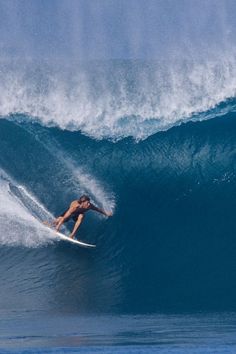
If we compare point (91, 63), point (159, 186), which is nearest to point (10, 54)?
point (91, 63)

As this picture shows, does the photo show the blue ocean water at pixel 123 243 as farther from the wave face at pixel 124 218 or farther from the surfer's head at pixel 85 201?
the surfer's head at pixel 85 201

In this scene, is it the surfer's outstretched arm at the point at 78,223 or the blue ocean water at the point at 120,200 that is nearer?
the blue ocean water at the point at 120,200

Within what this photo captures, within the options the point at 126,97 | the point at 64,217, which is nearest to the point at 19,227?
the point at 64,217

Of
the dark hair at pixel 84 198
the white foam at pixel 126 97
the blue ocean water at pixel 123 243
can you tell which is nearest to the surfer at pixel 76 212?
the dark hair at pixel 84 198

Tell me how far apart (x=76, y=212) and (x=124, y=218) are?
1.05m

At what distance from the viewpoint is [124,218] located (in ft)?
45.3

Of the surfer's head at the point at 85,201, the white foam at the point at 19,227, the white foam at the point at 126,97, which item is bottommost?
the white foam at the point at 19,227

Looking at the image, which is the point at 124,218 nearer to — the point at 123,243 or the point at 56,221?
the point at 123,243

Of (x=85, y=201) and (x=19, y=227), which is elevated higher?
(x=85, y=201)

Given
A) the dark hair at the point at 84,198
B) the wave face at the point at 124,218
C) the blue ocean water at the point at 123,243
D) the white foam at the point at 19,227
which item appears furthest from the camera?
the white foam at the point at 19,227

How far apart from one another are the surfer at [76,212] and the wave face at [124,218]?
11.3 inches

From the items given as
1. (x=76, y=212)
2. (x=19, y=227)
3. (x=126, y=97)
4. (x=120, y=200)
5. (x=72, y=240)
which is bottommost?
(x=72, y=240)

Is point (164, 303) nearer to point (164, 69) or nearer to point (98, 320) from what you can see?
point (98, 320)

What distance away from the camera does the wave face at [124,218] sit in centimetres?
1177
